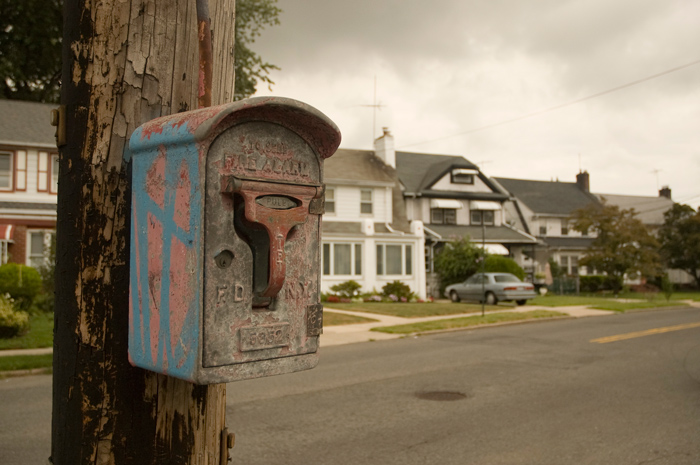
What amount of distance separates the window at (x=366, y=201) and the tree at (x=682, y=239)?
22870 mm

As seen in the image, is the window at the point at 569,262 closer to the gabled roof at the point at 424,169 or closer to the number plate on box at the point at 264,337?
the gabled roof at the point at 424,169

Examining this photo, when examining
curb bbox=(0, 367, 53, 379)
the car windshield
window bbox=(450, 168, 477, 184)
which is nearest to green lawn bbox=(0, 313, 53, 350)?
curb bbox=(0, 367, 53, 379)

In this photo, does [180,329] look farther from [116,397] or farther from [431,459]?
[431,459]

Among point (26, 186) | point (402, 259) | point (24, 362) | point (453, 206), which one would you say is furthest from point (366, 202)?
point (24, 362)

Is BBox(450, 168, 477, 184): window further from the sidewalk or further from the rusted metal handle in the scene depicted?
the rusted metal handle

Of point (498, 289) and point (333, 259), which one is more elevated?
point (333, 259)

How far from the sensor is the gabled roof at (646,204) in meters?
54.4

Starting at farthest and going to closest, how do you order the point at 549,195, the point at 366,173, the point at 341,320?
the point at 549,195, the point at 366,173, the point at 341,320

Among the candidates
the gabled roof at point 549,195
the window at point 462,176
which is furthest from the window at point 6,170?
the gabled roof at point 549,195

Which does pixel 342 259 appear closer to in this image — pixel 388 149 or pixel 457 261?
pixel 457 261

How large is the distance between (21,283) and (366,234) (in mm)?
15594

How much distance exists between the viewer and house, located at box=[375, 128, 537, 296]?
1389 inches

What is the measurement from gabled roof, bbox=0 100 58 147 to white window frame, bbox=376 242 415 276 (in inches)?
582

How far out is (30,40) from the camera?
986 inches
